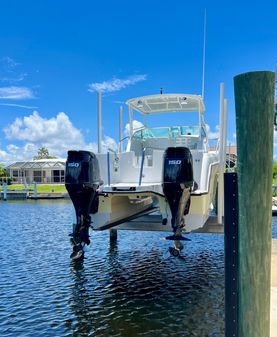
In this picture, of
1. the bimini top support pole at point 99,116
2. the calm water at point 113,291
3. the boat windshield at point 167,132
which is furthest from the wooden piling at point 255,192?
the boat windshield at point 167,132

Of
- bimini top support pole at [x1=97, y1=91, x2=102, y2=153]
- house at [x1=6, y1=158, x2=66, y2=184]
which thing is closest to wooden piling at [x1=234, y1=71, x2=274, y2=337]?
bimini top support pole at [x1=97, y1=91, x2=102, y2=153]

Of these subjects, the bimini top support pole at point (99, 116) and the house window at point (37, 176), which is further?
the house window at point (37, 176)

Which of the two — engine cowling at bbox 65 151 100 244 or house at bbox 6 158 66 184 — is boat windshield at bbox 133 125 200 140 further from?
house at bbox 6 158 66 184

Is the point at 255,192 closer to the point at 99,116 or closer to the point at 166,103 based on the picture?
the point at 99,116

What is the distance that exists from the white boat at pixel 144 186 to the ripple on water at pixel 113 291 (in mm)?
1072

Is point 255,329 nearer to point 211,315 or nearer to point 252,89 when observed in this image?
point 252,89

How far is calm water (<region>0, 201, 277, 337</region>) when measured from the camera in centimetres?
548

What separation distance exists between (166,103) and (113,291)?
466 centimetres

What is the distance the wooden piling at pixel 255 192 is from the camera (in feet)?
8.43

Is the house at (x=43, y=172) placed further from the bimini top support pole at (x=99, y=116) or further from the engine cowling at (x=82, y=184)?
the engine cowling at (x=82, y=184)

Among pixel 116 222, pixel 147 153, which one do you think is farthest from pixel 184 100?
pixel 116 222

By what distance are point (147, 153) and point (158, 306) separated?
12.3 feet

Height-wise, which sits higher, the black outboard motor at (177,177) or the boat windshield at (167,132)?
the boat windshield at (167,132)

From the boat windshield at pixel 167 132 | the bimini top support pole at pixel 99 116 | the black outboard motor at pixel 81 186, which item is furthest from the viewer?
the boat windshield at pixel 167 132
